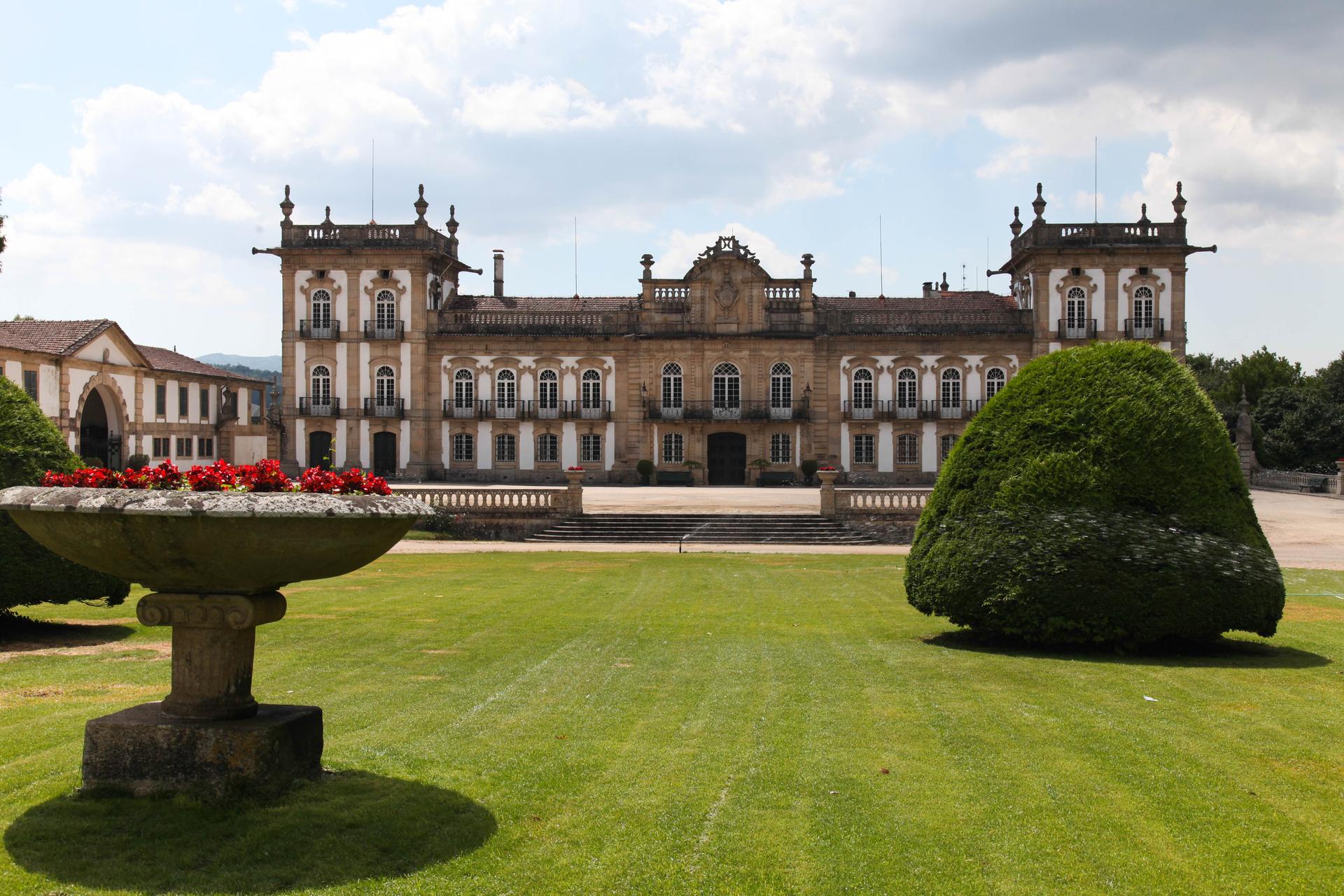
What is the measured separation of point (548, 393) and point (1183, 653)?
41.9 meters

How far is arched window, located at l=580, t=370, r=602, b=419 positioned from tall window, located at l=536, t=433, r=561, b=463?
1.84m

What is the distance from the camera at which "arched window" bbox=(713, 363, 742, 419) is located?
49844 millimetres

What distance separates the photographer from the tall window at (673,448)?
4978 cm

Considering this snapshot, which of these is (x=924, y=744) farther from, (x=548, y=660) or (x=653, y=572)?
(x=653, y=572)

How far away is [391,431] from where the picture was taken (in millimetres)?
49719

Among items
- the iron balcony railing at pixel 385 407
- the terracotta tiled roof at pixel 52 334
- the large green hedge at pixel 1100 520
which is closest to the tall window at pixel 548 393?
the iron balcony railing at pixel 385 407

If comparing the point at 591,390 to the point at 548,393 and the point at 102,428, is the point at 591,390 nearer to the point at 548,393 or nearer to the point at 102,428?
the point at 548,393

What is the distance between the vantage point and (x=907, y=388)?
4991 centimetres

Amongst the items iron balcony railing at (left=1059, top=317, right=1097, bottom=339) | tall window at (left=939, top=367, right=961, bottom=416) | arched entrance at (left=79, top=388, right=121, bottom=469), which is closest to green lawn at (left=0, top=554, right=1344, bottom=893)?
arched entrance at (left=79, top=388, right=121, bottom=469)

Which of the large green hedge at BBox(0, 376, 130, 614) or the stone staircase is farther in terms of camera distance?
the stone staircase

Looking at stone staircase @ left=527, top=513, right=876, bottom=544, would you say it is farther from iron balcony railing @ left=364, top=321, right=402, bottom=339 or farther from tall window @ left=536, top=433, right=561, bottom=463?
iron balcony railing @ left=364, top=321, right=402, bottom=339

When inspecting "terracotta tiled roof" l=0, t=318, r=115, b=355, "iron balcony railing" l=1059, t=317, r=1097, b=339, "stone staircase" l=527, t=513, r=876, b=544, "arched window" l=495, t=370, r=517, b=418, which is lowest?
"stone staircase" l=527, t=513, r=876, b=544

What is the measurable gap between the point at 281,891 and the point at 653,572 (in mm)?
14298

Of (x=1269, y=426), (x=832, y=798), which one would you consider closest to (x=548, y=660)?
(x=832, y=798)
